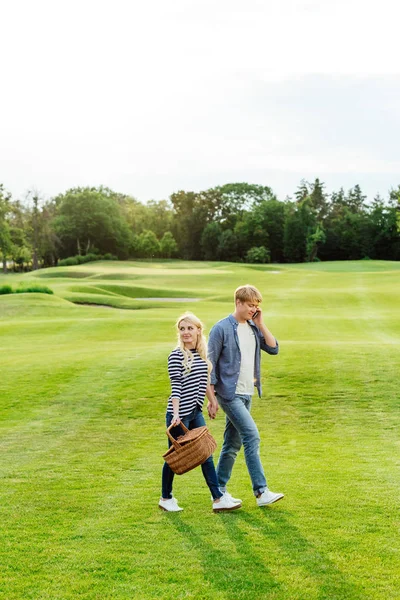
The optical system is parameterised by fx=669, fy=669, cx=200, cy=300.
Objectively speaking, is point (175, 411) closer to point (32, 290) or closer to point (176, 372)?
point (176, 372)

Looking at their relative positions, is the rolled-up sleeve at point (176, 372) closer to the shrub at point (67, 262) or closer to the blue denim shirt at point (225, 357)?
the blue denim shirt at point (225, 357)

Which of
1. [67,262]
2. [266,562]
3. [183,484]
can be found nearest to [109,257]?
[67,262]

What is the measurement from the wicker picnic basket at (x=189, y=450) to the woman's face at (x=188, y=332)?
3.10 ft

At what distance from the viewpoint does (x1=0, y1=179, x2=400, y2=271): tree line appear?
98062mm

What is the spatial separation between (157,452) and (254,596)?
5509 mm

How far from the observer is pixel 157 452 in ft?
34.7

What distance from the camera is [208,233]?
359ft

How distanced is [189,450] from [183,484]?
6.20ft

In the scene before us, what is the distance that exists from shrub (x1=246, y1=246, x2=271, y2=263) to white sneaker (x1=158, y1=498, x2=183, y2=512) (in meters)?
92.2

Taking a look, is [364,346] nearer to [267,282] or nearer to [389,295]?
[389,295]

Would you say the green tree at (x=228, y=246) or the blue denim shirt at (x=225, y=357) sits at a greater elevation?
the green tree at (x=228, y=246)

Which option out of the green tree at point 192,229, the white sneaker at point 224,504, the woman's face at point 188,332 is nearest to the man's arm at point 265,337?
the woman's face at point 188,332

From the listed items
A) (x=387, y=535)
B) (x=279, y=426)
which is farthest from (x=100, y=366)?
(x=387, y=535)

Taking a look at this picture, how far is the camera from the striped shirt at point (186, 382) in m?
7.21
